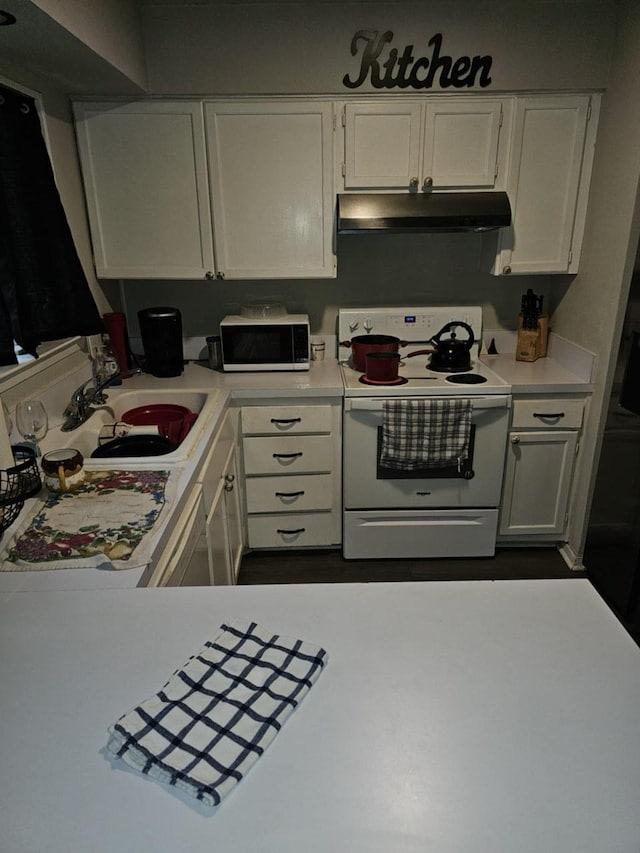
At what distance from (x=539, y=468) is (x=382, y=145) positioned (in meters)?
1.67

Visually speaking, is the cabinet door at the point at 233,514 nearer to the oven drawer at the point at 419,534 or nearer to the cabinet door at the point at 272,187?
the oven drawer at the point at 419,534

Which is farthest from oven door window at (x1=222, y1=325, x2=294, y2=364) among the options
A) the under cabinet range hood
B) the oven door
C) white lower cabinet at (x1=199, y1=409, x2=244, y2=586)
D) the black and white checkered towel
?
the black and white checkered towel

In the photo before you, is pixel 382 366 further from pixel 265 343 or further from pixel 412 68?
pixel 412 68

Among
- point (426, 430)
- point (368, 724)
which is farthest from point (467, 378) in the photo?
point (368, 724)

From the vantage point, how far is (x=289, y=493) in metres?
2.67

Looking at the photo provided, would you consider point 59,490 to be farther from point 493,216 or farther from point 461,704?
point 493,216

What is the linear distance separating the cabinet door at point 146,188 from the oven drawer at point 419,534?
1460 millimetres

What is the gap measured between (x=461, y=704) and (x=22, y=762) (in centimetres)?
59

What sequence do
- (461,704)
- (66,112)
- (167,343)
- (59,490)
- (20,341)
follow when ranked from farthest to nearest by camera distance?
(167,343) < (66,112) < (20,341) < (59,490) < (461,704)

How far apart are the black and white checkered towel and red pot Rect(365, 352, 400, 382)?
1731 millimetres

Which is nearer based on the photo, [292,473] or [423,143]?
[423,143]

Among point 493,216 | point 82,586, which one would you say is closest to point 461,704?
point 82,586

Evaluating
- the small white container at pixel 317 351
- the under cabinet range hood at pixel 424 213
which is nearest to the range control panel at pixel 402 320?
the small white container at pixel 317 351

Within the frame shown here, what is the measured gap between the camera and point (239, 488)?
Answer: 103 inches
